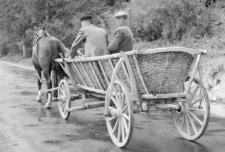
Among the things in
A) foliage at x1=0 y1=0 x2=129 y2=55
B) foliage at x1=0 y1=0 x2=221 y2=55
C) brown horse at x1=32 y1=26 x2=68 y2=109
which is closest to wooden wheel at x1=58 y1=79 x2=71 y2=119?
brown horse at x1=32 y1=26 x2=68 y2=109

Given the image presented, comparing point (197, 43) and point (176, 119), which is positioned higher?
point (197, 43)

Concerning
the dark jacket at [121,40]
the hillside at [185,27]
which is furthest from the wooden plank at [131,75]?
the hillside at [185,27]

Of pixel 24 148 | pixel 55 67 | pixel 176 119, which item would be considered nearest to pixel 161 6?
pixel 55 67

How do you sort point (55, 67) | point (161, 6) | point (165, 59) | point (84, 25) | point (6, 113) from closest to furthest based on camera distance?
point (165, 59)
point (84, 25)
point (6, 113)
point (55, 67)
point (161, 6)

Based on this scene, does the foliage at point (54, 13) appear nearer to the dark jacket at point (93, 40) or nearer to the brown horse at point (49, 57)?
the brown horse at point (49, 57)

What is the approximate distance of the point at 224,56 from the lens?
10.5 meters

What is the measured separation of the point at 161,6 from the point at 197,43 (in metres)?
2.91

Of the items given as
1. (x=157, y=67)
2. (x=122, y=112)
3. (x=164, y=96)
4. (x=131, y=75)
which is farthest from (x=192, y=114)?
(x=131, y=75)

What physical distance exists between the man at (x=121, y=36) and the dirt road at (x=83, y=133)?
163 centimetres

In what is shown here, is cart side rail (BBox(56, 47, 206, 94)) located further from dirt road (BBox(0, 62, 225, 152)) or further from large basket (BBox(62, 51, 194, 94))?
dirt road (BBox(0, 62, 225, 152))

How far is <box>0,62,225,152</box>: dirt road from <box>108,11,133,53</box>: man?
5.35 feet

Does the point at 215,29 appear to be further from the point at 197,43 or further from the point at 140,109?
the point at 140,109

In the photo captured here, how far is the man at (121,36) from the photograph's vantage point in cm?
597

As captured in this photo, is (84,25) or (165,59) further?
(84,25)
